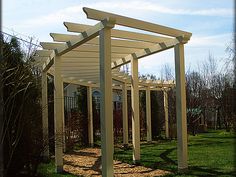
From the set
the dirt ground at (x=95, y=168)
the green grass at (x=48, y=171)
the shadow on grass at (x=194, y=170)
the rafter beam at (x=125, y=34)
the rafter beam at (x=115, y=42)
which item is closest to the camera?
the rafter beam at (x=125, y=34)

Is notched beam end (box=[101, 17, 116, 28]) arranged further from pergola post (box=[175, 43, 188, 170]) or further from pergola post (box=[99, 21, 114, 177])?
pergola post (box=[175, 43, 188, 170])

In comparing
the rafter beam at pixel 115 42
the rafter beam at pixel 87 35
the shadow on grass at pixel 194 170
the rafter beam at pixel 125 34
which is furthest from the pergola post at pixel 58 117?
the shadow on grass at pixel 194 170

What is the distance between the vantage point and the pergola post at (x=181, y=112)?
7730 millimetres

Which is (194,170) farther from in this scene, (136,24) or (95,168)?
(136,24)

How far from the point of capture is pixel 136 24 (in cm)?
703

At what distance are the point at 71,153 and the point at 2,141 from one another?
5.85m

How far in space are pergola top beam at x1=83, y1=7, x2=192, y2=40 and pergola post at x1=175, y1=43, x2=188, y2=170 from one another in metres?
0.31

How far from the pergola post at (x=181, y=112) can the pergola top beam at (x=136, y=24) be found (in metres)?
0.31

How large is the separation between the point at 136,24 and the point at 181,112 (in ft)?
7.51

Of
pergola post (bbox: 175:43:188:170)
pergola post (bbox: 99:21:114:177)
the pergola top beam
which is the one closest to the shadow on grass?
pergola post (bbox: 175:43:188:170)

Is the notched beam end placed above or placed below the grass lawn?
above

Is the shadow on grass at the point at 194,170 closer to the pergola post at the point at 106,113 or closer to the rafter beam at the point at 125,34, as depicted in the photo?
the pergola post at the point at 106,113

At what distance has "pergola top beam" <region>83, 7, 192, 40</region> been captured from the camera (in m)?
6.12

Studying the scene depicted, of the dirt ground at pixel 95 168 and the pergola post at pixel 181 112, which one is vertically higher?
the pergola post at pixel 181 112
